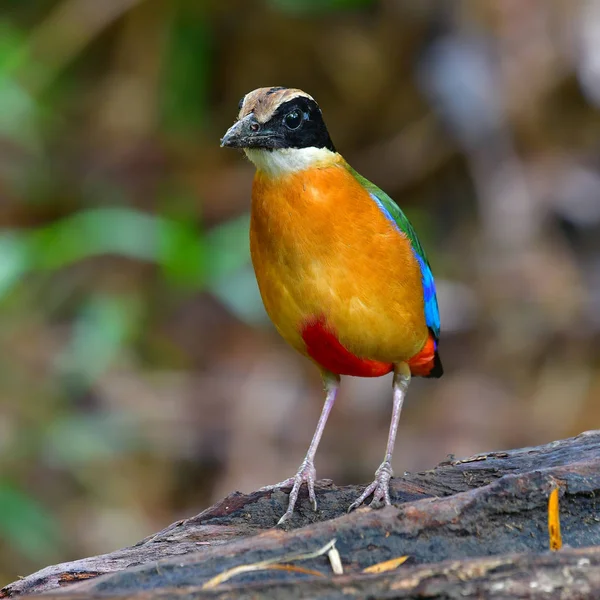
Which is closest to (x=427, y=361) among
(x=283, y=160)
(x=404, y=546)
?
(x=283, y=160)

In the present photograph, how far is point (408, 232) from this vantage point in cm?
500

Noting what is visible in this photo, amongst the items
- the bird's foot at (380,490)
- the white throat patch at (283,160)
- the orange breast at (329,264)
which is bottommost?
the bird's foot at (380,490)

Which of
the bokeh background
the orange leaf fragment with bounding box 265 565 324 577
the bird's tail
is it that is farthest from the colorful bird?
the bokeh background

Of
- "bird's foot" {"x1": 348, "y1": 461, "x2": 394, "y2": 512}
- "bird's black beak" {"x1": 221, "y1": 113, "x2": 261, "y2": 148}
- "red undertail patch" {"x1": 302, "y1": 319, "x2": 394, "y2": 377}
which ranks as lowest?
"bird's foot" {"x1": 348, "y1": 461, "x2": 394, "y2": 512}

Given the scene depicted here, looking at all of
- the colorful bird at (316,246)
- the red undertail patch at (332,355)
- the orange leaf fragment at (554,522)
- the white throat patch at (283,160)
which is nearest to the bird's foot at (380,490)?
the colorful bird at (316,246)

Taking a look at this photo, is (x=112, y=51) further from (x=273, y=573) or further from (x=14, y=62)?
(x=273, y=573)

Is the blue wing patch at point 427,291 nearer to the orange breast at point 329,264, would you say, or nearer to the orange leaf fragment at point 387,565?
the orange breast at point 329,264

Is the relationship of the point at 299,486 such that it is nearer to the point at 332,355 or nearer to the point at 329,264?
the point at 332,355

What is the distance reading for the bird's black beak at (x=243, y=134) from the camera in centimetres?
424

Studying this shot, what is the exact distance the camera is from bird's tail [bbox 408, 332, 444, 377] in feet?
17.3

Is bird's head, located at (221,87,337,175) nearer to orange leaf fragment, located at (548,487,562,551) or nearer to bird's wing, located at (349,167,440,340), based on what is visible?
bird's wing, located at (349,167,440,340)

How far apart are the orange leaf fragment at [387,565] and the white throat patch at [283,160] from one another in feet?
6.14

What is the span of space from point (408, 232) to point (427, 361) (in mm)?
831

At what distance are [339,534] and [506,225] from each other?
6698 millimetres
